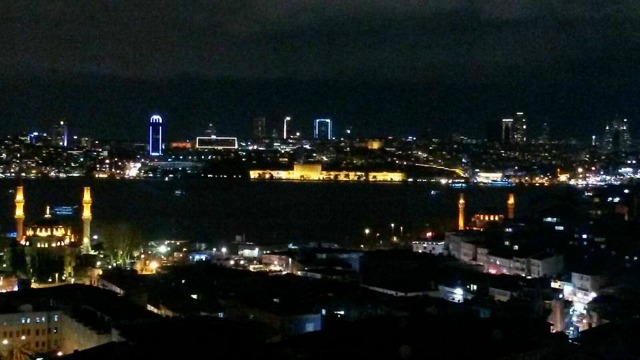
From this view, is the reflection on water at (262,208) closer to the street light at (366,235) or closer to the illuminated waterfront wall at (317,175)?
the street light at (366,235)

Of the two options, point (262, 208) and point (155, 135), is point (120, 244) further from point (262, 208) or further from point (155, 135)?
point (155, 135)

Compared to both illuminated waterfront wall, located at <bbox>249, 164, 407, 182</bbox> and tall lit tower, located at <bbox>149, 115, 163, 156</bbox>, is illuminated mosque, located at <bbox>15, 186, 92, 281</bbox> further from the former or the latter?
tall lit tower, located at <bbox>149, 115, 163, 156</bbox>

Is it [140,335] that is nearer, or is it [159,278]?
[140,335]

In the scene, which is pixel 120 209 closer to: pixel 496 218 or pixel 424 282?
pixel 496 218

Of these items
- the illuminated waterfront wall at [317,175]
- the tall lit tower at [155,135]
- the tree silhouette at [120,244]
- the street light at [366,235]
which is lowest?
Answer: the street light at [366,235]

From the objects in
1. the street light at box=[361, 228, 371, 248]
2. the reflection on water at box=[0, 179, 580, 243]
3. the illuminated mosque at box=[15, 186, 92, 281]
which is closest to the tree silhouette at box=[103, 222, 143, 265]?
the illuminated mosque at box=[15, 186, 92, 281]

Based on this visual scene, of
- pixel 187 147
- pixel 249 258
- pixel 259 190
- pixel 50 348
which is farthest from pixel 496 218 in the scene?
pixel 187 147

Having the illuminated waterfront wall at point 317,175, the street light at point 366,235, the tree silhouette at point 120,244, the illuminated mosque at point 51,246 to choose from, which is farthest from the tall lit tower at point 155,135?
the illuminated mosque at point 51,246
